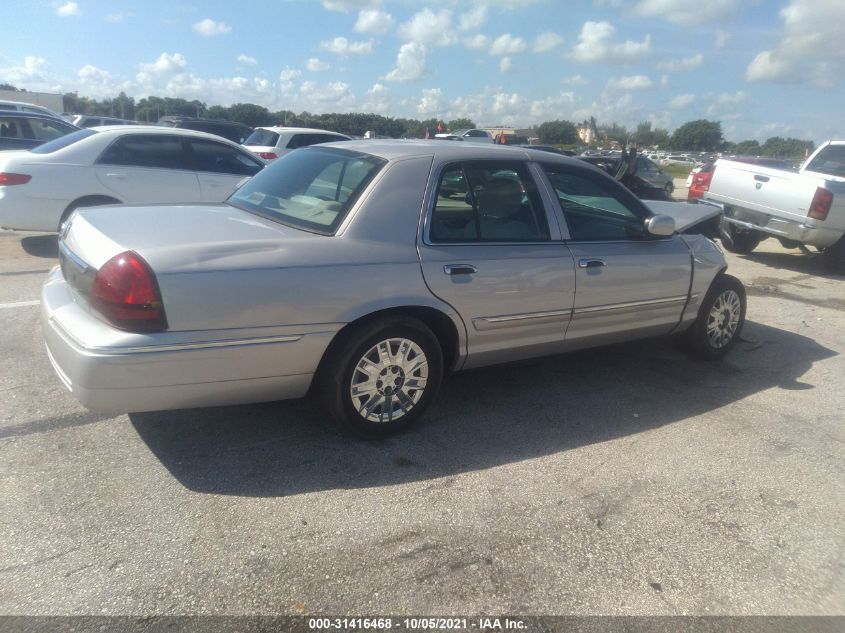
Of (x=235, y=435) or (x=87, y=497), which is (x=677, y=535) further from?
(x=87, y=497)

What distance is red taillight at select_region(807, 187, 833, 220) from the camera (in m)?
8.46

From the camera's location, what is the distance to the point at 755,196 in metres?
9.24

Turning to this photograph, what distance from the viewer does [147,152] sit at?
801cm

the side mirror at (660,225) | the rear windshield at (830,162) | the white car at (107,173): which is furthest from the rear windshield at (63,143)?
the rear windshield at (830,162)

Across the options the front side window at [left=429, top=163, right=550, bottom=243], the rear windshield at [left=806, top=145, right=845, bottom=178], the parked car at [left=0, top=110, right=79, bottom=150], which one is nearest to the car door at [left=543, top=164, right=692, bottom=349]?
the front side window at [left=429, top=163, right=550, bottom=243]

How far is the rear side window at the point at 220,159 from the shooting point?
8.43 meters

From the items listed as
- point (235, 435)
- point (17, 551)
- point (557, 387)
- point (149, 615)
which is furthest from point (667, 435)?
point (17, 551)

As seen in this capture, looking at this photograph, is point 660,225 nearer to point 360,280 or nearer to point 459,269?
point 459,269

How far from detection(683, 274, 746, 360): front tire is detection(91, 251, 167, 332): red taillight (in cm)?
399

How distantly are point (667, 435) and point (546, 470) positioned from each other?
3.23ft

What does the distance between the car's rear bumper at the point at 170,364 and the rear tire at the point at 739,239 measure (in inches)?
351

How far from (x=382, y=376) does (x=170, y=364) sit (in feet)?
3.62

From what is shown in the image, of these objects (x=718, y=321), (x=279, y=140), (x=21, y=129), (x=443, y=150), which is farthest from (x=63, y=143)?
(x=279, y=140)

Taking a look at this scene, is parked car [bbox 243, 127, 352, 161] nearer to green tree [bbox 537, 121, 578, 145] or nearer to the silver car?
the silver car
